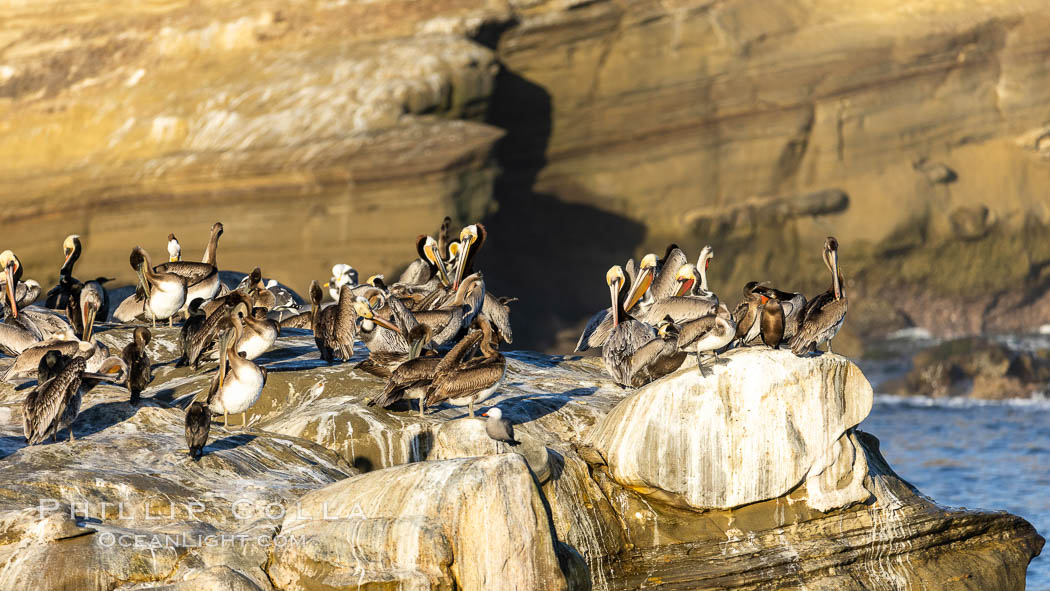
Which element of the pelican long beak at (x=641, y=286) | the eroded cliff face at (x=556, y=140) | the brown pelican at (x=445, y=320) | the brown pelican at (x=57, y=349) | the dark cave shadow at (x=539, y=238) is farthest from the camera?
the dark cave shadow at (x=539, y=238)

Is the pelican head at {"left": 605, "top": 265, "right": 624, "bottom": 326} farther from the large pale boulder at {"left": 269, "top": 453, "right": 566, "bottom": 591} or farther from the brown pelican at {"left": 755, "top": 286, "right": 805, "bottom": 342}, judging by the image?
the large pale boulder at {"left": 269, "top": 453, "right": 566, "bottom": 591}

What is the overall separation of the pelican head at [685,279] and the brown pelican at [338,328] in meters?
4.12

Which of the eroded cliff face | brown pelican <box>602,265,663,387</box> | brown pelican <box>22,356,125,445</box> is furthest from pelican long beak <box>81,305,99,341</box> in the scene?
the eroded cliff face

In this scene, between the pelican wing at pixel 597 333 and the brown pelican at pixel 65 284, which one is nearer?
the pelican wing at pixel 597 333

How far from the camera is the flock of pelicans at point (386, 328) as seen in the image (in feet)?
39.8

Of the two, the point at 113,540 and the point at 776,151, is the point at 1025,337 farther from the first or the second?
the point at 113,540

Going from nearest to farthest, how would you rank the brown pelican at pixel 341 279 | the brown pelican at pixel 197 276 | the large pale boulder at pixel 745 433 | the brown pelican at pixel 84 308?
the large pale boulder at pixel 745 433
the brown pelican at pixel 84 308
the brown pelican at pixel 197 276
the brown pelican at pixel 341 279

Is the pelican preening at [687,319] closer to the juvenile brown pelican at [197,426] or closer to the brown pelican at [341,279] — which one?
the juvenile brown pelican at [197,426]

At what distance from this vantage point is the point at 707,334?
12.2 meters

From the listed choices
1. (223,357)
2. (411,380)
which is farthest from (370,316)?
(223,357)

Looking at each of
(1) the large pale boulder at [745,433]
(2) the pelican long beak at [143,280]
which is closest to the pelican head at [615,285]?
(1) the large pale boulder at [745,433]

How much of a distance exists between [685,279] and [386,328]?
3953 mm

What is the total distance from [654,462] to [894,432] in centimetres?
2024

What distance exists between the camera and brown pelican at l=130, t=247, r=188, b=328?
52.0ft
